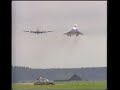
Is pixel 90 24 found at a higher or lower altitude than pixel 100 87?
higher

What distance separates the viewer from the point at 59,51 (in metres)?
2.00

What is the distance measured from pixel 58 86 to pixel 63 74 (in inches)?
3.7

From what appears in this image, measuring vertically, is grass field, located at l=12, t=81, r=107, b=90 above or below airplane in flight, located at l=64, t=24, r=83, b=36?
below

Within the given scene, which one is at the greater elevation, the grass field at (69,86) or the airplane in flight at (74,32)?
the airplane in flight at (74,32)

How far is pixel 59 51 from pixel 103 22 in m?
0.38

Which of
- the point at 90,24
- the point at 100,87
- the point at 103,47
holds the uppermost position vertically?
the point at 90,24

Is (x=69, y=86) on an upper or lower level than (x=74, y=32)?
lower

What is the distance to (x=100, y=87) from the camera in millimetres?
1974

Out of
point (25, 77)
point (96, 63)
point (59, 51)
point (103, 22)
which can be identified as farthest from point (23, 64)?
point (103, 22)
